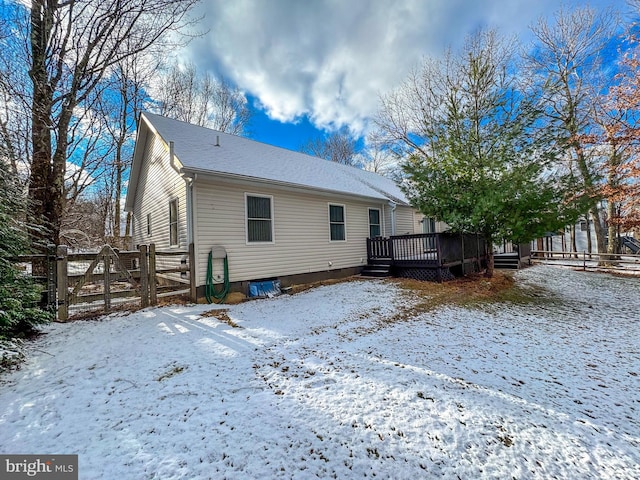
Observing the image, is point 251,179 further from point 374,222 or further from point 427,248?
point 427,248

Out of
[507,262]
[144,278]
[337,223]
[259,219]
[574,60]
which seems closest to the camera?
[144,278]

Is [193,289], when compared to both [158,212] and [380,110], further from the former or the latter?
[380,110]

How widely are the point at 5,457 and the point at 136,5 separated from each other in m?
11.5

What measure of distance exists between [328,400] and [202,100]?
880 inches

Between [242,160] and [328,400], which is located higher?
[242,160]

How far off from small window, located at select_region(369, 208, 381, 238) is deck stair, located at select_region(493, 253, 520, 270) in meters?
6.68

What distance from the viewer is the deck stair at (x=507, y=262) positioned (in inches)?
517

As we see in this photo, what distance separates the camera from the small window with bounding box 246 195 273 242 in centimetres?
791

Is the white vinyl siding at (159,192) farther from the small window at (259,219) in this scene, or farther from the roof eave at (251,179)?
the small window at (259,219)

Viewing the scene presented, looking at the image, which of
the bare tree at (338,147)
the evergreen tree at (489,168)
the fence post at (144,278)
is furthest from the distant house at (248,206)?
the bare tree at (338,147)

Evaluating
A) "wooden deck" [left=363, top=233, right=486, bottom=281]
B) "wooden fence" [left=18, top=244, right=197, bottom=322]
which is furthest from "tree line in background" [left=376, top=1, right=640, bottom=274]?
"wooden fence" [left=18, top=244, right=197, bottom=322]

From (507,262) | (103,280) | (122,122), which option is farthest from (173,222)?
(507,262)

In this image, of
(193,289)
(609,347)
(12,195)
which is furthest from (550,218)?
(12,195)

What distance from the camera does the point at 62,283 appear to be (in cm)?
520
